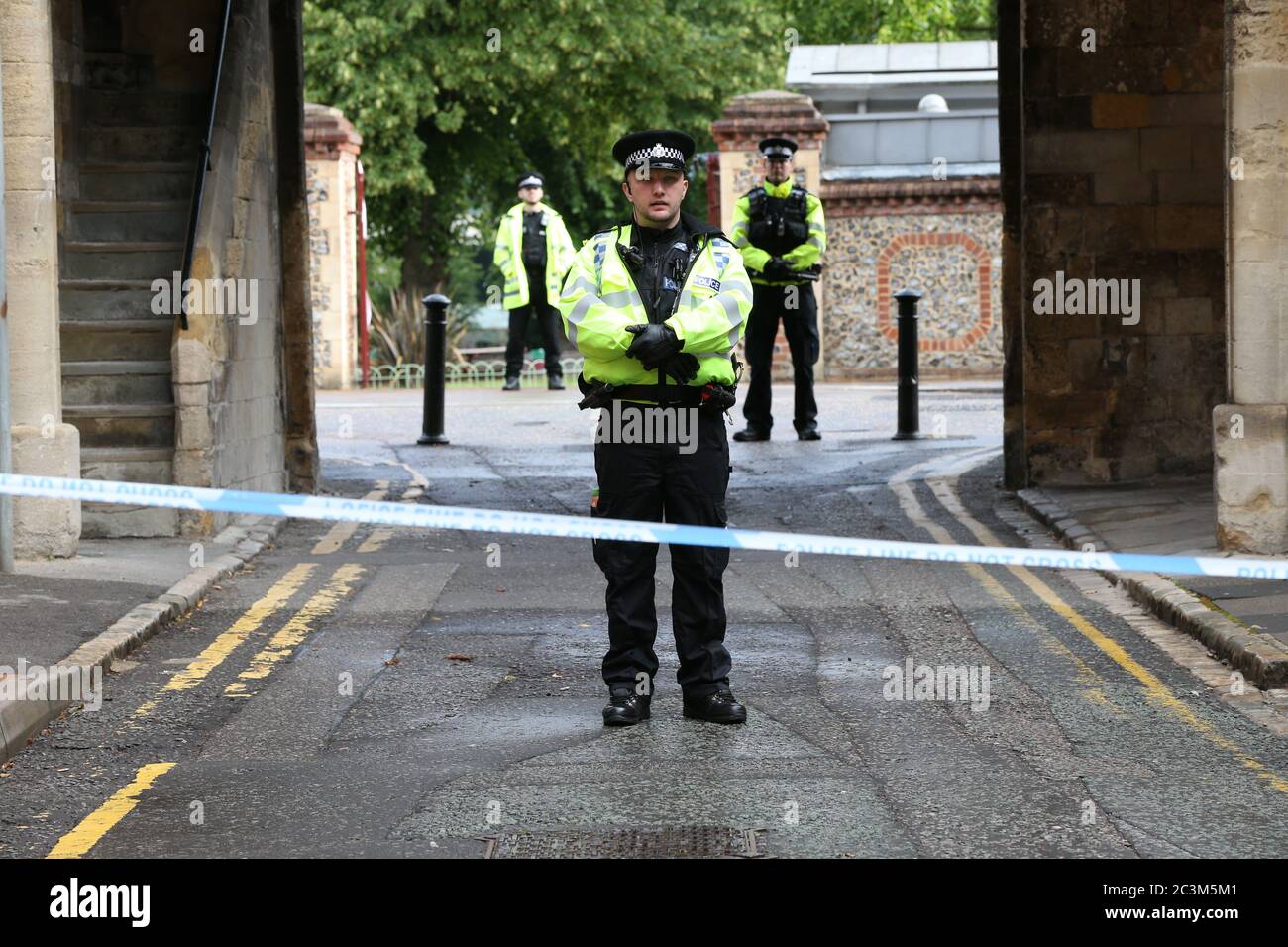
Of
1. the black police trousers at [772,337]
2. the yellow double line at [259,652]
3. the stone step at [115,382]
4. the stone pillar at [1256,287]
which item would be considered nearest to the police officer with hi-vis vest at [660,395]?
the yellow double line at [259,652]

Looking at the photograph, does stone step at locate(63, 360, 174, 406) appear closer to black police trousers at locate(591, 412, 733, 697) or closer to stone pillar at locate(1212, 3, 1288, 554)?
black police trousers at locate(591, 412, 733, 697)

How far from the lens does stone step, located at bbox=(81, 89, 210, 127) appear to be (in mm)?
14234

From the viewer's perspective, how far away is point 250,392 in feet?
43.8

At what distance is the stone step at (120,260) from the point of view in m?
13.4

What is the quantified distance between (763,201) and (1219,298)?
4616 mm

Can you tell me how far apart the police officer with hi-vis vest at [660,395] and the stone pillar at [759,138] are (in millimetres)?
20481

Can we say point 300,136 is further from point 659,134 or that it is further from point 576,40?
point 576,40

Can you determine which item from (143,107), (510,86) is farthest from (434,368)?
(510,86)

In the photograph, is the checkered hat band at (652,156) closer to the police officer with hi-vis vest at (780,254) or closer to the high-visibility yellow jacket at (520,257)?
the police officer with hi-vis vest at (780,254)

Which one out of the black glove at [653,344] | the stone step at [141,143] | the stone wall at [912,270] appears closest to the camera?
the black glove at [653,344]

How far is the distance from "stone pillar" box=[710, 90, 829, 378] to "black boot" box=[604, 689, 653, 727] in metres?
20.7

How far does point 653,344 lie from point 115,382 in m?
6.41

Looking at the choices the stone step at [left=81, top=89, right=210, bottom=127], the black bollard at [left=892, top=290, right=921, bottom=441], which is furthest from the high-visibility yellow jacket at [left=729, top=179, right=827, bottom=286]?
the stone step at [left=81, top=89, right=210, bottom=127]
